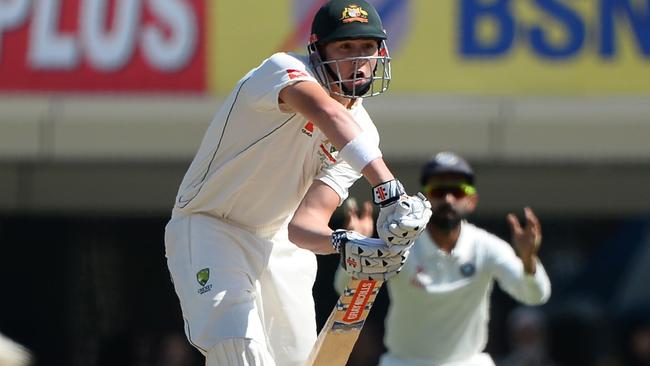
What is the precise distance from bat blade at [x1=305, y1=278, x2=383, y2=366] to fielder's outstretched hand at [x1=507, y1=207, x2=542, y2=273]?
1.75 m

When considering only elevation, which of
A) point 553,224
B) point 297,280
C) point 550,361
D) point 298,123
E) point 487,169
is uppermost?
point 298,123

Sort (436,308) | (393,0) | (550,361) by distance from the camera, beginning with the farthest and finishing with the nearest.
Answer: (550,361) → (393,0) → (436,308)

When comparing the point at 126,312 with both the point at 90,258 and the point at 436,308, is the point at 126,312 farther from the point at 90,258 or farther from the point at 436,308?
the point at 436,308

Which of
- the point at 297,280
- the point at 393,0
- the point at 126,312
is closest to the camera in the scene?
the point at 297,280

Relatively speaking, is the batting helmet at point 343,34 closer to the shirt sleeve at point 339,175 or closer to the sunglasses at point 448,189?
the shirt sleeve at point 339,175

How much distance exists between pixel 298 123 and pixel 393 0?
5674 millimetres

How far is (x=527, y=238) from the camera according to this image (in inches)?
282

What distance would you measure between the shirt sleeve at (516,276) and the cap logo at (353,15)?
2.55 metres

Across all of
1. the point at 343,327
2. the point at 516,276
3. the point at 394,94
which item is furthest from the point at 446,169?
the point at 394,94

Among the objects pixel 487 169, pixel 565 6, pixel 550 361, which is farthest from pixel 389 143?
pixel 550 361

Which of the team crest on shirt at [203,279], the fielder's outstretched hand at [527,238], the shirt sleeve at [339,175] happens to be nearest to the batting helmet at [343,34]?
the shirt sleeve at [339,175]

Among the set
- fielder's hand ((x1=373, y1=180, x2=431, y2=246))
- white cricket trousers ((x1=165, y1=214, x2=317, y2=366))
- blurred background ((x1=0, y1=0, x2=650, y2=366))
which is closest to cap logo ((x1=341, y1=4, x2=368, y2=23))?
fielder's hand ((x1=373, y1=180, x2=431, y2=246))

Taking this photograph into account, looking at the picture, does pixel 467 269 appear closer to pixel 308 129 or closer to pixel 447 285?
pixel 447 285

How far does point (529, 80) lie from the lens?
10.9 m
